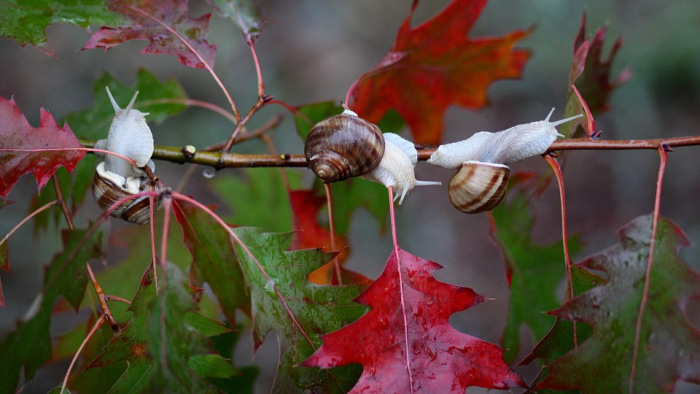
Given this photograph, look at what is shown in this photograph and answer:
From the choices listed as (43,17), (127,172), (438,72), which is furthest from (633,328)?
(43,17)

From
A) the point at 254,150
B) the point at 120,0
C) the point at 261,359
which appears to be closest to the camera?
the point at 120,0

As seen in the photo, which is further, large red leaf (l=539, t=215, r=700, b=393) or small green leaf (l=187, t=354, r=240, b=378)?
small green leaf (l=187, t=354, r=240, b=378)

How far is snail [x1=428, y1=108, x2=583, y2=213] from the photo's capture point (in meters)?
0.91

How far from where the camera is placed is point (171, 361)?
0.67m

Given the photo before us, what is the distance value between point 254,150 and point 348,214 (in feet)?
4.67

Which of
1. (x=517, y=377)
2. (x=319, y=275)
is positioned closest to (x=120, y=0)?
(x=319, y=275)

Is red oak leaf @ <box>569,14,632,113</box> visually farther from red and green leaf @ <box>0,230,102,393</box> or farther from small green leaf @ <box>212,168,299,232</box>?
red and green leaf @ <box>0,230,102,393</box>

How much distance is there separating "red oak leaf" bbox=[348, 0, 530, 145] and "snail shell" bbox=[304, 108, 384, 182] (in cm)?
23

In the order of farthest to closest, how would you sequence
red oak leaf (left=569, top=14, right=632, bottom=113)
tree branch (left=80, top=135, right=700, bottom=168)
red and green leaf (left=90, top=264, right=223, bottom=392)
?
red oak leaf (left=569, top=14, right=632, bottom=113) < tree branch (left=80, top=135, right=700, bottom=168) < red and green leaf (left=90, top=264, right=223, bottom=392)

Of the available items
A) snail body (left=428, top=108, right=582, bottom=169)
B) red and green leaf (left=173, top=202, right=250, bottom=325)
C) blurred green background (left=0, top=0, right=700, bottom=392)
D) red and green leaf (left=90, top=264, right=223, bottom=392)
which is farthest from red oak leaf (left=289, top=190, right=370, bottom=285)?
blurred green background (left=0, top=0, right=700, bottom=392)

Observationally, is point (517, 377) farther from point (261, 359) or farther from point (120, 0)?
point (261, 359)

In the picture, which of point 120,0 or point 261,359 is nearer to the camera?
point 120,0

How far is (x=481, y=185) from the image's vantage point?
900mm

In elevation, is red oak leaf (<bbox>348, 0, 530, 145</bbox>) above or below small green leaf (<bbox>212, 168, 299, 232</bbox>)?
above
